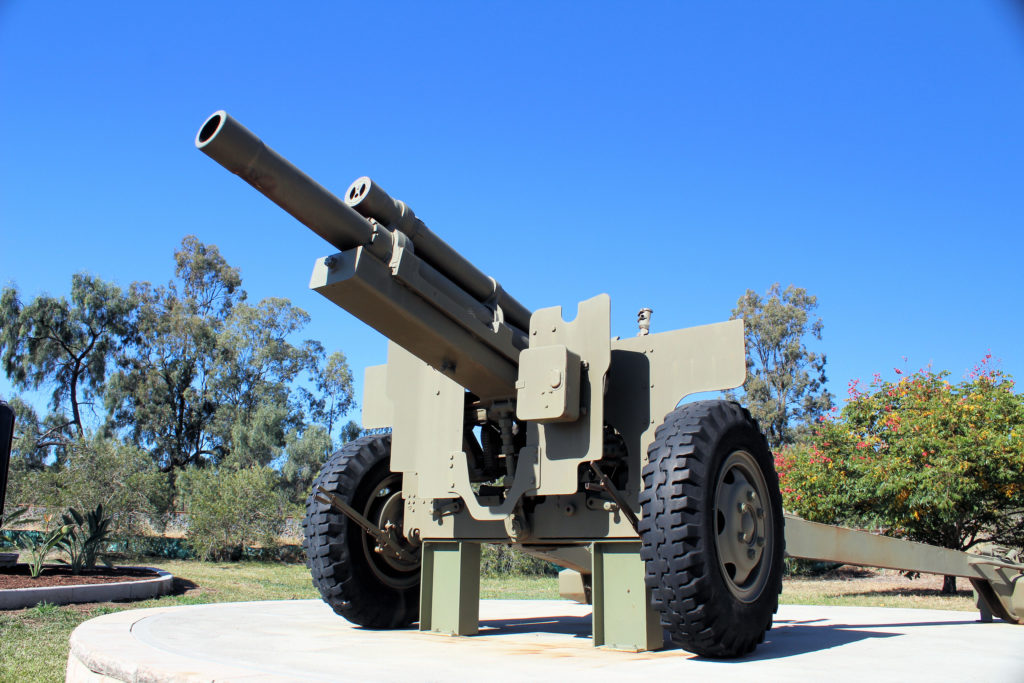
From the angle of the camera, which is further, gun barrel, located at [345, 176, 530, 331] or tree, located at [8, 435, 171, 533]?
tree, located at [8, 435, 171, 533]

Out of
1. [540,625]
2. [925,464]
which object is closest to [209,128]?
[540,625]

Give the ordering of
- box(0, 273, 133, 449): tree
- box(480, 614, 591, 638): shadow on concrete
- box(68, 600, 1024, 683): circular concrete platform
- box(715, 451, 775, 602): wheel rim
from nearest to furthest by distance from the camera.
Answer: box(68, 600, 1024, 683): circular concrete platform
box(715, 451, 775, 602): wheel rim
box(480, 614, 591, 638): shadow on concrete
box(0, 273, 133, 449): tree

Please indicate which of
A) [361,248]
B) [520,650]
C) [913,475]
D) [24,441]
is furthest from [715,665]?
[24,441]

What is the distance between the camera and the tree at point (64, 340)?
30.4 metres

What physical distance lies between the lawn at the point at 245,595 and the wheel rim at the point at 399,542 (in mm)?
2074

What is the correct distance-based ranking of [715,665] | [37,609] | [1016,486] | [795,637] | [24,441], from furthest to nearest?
1. [24,441]
2. [1016,486]
3. [37,609]
4. [795,637]
5. [715,665]

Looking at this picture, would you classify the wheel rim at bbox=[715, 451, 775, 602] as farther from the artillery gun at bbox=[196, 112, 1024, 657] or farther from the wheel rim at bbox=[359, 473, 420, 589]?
the wheel rim at bbox=[359, 473, 420, 589]

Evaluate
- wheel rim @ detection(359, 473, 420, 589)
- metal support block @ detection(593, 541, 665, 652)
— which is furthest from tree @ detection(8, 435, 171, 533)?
metal support block @ detection(593, 541, 665, 652)

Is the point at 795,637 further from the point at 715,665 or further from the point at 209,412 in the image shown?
the point at 209,412

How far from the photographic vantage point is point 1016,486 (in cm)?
1348

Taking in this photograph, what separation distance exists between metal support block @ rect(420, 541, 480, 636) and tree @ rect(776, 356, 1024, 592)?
10.4 m

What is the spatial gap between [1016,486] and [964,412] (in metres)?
1.42

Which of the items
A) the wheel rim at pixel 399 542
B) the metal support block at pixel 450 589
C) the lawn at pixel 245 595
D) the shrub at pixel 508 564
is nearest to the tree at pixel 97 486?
the lawn at pixel 245 595

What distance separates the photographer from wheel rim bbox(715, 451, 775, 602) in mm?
4523
